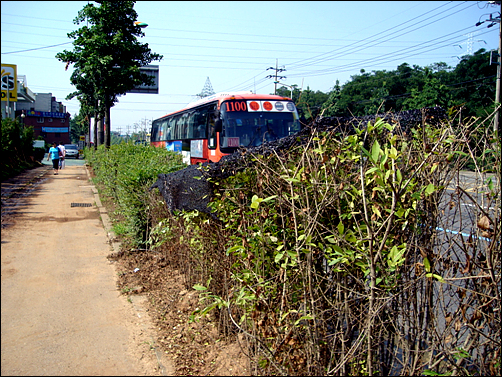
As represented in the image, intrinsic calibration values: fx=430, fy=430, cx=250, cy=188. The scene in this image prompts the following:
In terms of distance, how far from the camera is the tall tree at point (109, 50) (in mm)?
18422

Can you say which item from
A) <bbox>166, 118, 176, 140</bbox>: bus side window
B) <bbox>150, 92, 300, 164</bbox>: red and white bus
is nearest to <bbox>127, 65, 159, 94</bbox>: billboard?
<bbox>166, 118, 176, 140</bbox>: bus side window

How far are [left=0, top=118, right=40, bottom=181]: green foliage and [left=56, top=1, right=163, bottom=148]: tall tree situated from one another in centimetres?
463

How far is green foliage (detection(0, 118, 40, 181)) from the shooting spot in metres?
19.4

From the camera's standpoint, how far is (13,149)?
73.7 feet

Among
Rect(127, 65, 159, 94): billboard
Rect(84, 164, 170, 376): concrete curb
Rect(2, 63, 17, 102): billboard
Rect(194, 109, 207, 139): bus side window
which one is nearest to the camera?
Rect(84, 164, 170, 376): concrete curb

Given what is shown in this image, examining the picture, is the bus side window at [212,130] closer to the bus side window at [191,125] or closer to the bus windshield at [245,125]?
the bus windshield at [245,125]

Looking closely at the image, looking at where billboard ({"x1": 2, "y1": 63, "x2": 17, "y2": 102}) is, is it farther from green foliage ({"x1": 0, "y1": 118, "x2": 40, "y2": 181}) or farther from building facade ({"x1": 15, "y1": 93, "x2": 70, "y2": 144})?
building facade ({"x1": 15, "y1": 93, "x2": 70, "y2": 144})

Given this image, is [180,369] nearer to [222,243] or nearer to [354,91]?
[222,243]

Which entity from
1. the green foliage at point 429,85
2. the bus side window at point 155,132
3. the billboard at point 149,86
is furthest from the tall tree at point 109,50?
the green foliage at point 429,85

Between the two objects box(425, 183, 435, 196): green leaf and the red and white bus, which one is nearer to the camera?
box(425, 183, 435, 196): green leaf

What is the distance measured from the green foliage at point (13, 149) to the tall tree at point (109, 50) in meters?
4.63

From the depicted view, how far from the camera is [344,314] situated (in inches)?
108

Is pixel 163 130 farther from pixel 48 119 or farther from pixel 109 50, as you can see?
pixel 48 119

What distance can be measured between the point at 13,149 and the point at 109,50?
824cm
